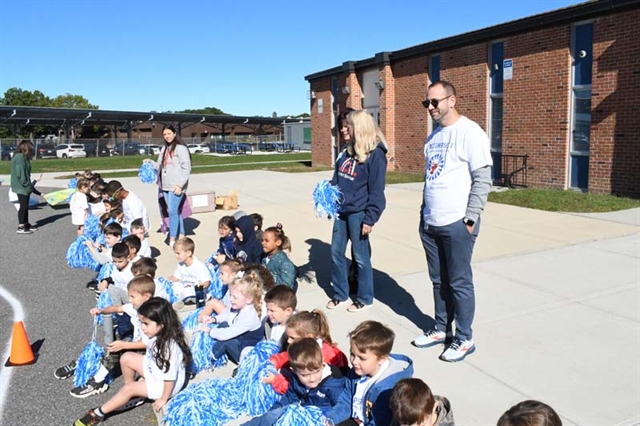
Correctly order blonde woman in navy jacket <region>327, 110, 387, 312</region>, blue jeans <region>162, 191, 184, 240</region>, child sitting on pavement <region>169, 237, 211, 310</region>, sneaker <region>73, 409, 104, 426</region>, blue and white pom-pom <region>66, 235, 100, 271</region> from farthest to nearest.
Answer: blue jeans <region>162, 191, 184, 240</region>
blue and white pom-pom <region>66, 235, 100, 271</region>
child sitting on pavement <region>169, 237, 211, 310</region>
blonde woman in navy jacket <region>327, 110, 387, 312</region>
sneaker <region>73, 409, 104, 426</region>

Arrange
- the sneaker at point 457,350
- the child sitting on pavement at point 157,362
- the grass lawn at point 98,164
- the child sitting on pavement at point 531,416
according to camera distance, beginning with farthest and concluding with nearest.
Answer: the grass lawn at point 98,164 → the sneaker at point 457,350 → the child sitting on pavement at point 157,362 → the child sitting on pavement at point 531,416

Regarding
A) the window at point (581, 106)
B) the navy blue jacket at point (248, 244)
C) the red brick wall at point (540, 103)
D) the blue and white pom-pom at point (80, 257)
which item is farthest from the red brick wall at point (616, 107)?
the blue and white pom-pom at point (80, 257)

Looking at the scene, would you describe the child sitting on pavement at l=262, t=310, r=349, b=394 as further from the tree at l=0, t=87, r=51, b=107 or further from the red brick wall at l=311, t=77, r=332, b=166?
the tree at l=0, t=87, r=51, b=107

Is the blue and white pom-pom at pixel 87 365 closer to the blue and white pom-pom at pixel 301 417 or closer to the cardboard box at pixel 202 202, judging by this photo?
the blue and white pom-pom at pixel 301 417

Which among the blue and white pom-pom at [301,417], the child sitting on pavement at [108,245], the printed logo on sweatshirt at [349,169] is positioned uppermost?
the printed logo on sweatshirt at [349,169]

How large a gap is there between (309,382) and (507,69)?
15853mm

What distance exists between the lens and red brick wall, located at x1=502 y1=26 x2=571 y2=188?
611 inches

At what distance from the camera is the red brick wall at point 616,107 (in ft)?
44.5

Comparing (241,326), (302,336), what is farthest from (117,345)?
(302,336)

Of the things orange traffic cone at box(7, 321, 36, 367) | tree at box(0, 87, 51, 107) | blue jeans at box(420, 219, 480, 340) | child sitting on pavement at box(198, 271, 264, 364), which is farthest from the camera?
tree at box(0, 87, 51, 107)

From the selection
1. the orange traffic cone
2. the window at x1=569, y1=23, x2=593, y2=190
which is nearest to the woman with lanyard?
the orange traffic cone

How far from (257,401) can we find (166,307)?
0.91 m

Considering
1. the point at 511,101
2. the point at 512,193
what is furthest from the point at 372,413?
the point at 511,101

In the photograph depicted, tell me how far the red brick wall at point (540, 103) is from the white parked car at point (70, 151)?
4289cm
